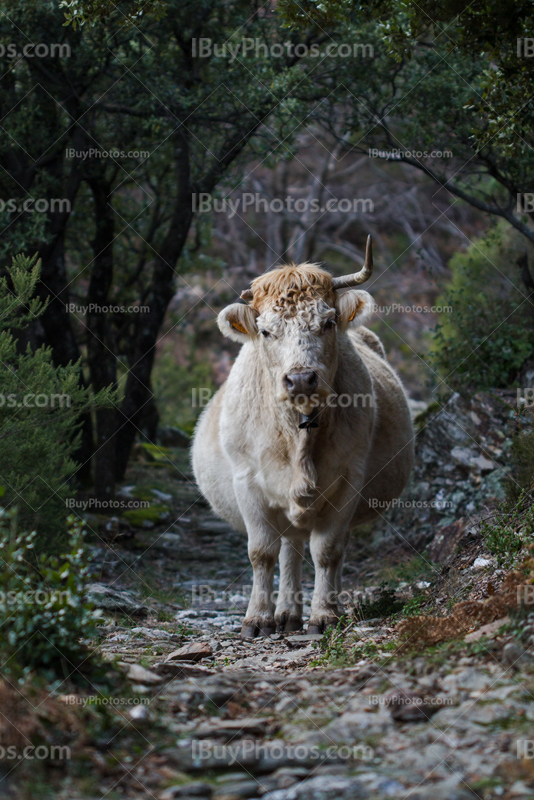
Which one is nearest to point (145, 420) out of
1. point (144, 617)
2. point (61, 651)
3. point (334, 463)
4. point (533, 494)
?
point (144, 617)

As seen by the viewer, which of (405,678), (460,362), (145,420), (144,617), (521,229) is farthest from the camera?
(145,420)

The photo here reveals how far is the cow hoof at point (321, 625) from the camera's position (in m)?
6.82

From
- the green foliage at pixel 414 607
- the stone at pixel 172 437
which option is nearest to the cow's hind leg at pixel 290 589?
the green foliage at pixel 414 607

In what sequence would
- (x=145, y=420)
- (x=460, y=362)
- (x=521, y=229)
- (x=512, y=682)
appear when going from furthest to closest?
(x=145, y=420) → (x=460, y=362) → (x=521, y=229) → (x=512, y=682)

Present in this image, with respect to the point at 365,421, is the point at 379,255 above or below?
above

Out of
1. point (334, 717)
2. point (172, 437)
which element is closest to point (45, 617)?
point (334, 717)

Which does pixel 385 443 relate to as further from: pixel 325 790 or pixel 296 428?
pixel 325 790

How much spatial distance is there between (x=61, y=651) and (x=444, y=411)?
819cm

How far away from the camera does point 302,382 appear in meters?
6.21

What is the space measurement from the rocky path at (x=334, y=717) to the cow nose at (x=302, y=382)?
6.48 ft

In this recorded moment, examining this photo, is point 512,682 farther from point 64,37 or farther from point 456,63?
point 64,37

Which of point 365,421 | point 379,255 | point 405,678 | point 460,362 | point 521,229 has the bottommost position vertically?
point 405,678

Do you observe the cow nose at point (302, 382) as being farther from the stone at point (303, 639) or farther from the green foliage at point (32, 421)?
the green foliage at point (32, 421)

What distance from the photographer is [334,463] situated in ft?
23.4
